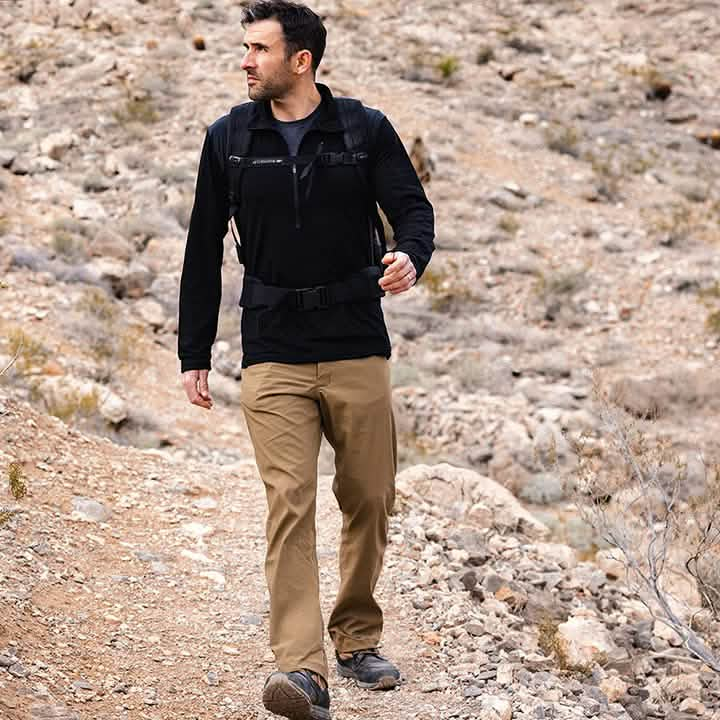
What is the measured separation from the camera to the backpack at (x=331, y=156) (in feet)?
11.3

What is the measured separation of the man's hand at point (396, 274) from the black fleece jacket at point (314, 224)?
14cm

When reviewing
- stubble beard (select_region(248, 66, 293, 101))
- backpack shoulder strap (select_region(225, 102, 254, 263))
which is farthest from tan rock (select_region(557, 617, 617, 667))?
stubble beard (select_region(248, 66, 293, 101))

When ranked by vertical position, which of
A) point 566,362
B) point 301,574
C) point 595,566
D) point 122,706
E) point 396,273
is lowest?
point 566,362

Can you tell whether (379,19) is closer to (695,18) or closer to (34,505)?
(695,18)

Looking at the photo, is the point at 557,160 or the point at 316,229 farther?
the point at 557,160

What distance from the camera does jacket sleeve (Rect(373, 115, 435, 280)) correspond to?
3.52m

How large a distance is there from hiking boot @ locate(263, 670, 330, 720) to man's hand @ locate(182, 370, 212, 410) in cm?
93

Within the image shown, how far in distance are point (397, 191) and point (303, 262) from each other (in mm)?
376

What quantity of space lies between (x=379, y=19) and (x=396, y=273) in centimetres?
1980

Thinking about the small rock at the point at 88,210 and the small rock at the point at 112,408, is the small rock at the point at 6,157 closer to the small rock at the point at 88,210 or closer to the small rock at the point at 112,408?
the small rock at the point at 88,210

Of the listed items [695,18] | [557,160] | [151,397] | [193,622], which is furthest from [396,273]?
[695,18]

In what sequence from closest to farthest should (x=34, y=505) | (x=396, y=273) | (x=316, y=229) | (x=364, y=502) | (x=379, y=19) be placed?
(x=396, y=273) < (x=316, y=229) < (x=364, y=502) < (x=34, y=505) < (x=379, y=19)

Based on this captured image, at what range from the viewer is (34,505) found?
5.22 m

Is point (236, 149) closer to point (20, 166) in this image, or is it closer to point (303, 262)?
point (303, 262)
